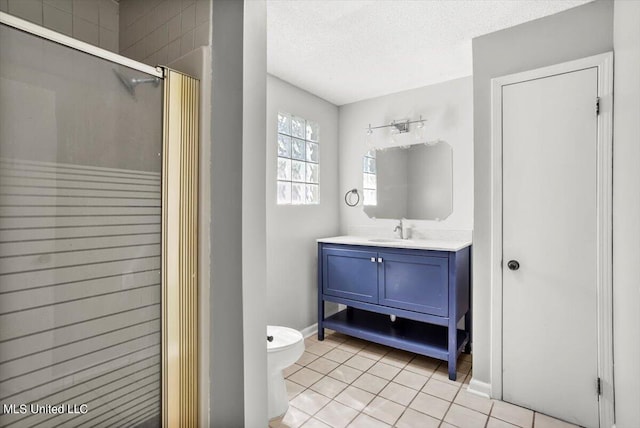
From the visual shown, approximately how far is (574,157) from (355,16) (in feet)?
4.77

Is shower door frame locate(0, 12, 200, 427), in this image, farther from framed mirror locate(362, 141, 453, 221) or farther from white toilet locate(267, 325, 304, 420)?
framed mirror locate(362, 141, 453, 221)

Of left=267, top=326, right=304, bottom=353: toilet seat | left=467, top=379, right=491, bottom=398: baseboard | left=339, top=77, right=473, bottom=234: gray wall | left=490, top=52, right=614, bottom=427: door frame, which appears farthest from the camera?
left=339, top=77, right=473, bottom=234: gray wall

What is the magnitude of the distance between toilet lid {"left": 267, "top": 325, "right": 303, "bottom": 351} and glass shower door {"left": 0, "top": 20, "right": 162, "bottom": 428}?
0.81 m

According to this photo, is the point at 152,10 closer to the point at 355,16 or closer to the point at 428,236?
the point at 355,16

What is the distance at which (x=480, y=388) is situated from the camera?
2107mm

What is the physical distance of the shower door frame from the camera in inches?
42.9

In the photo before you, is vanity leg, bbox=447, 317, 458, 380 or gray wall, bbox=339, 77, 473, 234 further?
gray wall, bbox=339, 77, 473, 234

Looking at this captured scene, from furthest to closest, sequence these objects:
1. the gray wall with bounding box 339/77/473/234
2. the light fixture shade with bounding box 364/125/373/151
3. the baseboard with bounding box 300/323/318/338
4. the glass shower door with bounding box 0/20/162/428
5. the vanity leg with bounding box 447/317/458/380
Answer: the light fixture shade with bounding box 364/125/373/151 < the baseboard with bounding box 300/323/318/338 < the gray wall with bounding box 339/77/473/234 < the vanity leg with bounding box 447/317/458/380 < the glass shower door with bounding box 0/20/162/428

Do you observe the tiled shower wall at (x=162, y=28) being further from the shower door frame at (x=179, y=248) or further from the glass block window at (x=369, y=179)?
the glass block window at (x=369, y=179)

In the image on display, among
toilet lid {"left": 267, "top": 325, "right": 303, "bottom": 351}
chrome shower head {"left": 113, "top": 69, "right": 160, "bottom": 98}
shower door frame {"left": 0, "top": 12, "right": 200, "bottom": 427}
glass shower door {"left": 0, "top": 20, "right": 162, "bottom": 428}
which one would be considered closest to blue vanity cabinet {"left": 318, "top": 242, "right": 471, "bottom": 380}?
toilet lid {"left": 267, "top": 325, "right": 303, "bottom": 351}

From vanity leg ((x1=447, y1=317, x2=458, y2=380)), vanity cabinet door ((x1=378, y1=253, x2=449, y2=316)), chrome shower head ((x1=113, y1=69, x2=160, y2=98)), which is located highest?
chrome shower head ((x1=113, y1=69, x2=160, y2=98))

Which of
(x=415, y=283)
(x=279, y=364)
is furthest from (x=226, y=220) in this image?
(x=415, y=283)

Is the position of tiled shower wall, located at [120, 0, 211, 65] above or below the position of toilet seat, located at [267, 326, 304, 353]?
above
